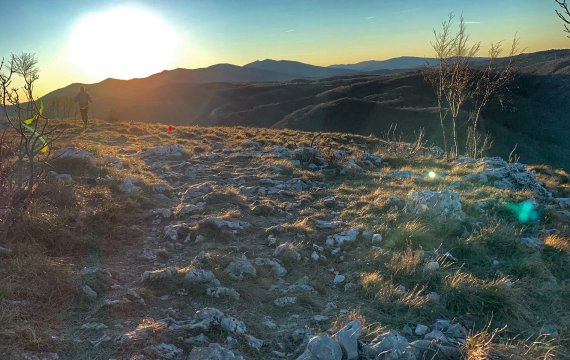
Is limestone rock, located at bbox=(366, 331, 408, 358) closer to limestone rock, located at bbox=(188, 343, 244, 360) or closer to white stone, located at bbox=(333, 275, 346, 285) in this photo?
limestone rock, located at bbox=(188, 343, 244, 360)

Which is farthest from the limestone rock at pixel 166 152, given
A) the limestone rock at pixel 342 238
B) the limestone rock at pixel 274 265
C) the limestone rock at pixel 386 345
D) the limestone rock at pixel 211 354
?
the limestone rock at pixel 386 345

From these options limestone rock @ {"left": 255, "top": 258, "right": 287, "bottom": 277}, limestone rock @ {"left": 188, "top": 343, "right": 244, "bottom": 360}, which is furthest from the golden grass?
limestone rock @ {"left": 188, "top": 343, "right": 244, "bottom": 360}

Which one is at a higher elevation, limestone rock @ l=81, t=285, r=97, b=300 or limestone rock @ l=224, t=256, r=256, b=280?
limestone rock @ l=81, t=285, r=97, b=300

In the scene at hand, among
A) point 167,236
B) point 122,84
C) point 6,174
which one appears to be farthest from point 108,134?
point 122,84

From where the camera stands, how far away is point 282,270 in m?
5.84

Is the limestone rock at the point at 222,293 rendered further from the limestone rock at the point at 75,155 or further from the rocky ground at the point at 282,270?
the limestone rock at the point at 75,155

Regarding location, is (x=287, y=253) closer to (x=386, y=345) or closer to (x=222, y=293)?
(x=222, y=293)

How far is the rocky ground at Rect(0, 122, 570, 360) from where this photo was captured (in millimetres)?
3877

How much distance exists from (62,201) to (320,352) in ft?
17.7

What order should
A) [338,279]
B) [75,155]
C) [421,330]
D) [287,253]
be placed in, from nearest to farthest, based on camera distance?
1. [421,330]
2. [338,279]
3. [287,253]
4. [75,155]

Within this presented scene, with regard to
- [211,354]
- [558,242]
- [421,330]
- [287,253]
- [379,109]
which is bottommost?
[379,109]

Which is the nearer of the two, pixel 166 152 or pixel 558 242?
pixel 558 242

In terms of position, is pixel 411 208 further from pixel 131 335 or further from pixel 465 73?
pixel 465 73

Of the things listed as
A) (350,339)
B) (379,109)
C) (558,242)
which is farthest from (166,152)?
(379,109)
